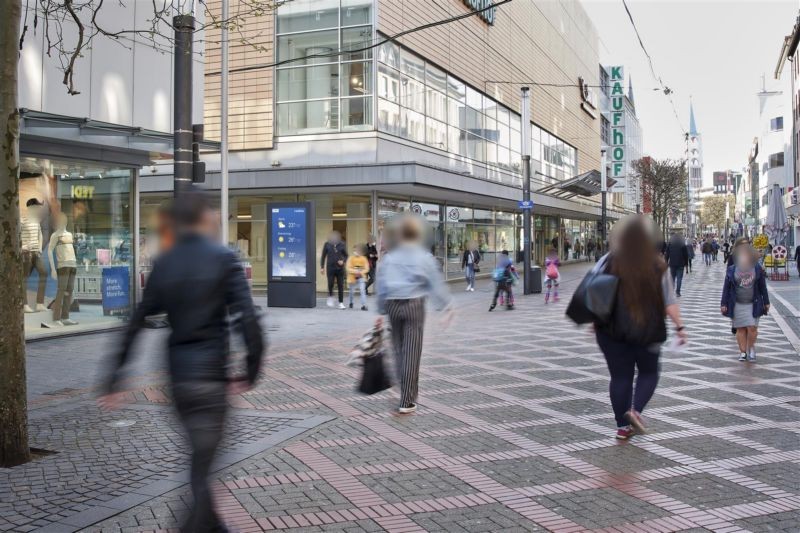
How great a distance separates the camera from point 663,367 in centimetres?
923

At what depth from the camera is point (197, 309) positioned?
332 cm

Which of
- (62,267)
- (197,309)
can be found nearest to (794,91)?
(62,267)

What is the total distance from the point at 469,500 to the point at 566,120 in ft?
142

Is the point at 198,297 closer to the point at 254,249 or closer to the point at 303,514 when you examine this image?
the point at 303,514

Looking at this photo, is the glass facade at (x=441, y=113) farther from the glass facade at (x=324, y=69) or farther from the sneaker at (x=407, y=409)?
the sneaker at (x=407, y=409)

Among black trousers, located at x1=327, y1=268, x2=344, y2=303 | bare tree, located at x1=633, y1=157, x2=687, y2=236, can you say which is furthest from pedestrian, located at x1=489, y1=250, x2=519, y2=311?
bare tree, located at x1=633, y1=157, x2=687, y2=236

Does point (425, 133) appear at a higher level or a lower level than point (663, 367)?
higher

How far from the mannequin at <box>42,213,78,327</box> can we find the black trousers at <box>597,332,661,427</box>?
9.80 metres

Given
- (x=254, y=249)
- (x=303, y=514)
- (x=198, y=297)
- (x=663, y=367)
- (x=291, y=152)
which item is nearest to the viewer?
(x=198, y=297)

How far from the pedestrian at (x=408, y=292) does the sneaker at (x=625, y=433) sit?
172cm

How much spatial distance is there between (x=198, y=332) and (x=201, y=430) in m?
0.45

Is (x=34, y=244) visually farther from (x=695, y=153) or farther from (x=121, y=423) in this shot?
(x=695, y=153)

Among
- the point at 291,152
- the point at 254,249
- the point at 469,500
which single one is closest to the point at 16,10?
the point at 469,500

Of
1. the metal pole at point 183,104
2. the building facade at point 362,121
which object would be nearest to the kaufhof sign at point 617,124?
the building facade at point 362,121
